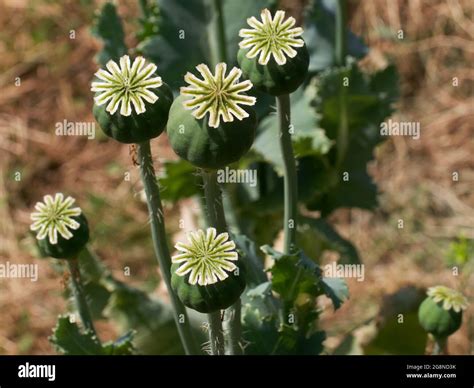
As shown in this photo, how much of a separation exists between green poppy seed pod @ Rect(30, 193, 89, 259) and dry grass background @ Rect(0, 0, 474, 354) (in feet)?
2.95

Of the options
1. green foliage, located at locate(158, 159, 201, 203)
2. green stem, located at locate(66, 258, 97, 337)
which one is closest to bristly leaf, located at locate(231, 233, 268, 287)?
green stem, located at locate(66, 258, 97, 337)

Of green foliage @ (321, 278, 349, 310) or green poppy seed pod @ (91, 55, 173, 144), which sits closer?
green poppy seed pod @ (91, 55, 173, 144)

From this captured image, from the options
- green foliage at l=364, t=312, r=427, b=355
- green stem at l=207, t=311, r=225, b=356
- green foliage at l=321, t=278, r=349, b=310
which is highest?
green foliage at l=321, t=278, r=349, b=310

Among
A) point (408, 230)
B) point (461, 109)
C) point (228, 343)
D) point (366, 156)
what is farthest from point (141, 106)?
point (461, 109)

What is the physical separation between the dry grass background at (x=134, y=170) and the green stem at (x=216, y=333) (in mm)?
944

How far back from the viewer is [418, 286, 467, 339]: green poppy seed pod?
0.80 m

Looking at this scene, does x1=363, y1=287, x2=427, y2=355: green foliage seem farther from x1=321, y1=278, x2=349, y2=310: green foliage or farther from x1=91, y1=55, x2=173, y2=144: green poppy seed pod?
x1=91, y1=55, x2=173, y2=144: green poppy seed pod

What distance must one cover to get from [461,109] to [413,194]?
0.88ft

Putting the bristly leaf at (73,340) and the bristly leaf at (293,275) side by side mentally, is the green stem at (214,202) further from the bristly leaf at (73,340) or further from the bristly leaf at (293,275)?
the bristly leaf at (73,340)

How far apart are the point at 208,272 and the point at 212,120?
103 mm

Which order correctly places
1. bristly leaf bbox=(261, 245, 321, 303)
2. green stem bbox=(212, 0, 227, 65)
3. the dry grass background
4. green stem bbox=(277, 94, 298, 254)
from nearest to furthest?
green stem bbox=(277, 94, 298, 254) < bristly leaf bbox=(261, 245, 321, 303) < green stem bbox=(212, 0, 227, 65) < the dry grass background

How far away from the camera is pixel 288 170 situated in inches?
29.1

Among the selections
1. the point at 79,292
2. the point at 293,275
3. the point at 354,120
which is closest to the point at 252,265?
the point at 293,275

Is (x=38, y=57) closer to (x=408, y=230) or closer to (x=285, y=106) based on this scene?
(x=408, y=230)
